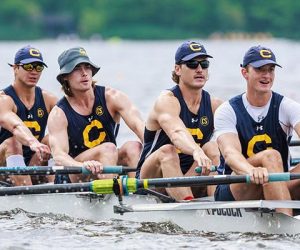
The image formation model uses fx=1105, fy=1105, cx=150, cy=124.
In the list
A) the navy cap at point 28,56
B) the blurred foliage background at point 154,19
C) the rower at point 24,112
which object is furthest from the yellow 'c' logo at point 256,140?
the blurred foliage background at point 154,19

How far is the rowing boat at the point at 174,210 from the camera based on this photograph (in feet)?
35.6

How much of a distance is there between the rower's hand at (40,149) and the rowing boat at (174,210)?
53 centimetres

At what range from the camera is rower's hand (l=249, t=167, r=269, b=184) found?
1048cm

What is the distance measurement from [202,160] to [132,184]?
2.52 ft

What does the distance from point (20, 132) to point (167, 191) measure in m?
2.40

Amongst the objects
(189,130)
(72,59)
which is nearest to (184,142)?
(189,130)

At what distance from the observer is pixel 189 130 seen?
12.3 m

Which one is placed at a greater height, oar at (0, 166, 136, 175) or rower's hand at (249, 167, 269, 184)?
oar at (0, 166, 136, 175)

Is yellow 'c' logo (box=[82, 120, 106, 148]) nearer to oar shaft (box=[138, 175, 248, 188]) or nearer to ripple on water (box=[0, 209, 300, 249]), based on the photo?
ripple on water (box=[0, 209, 300, 249])

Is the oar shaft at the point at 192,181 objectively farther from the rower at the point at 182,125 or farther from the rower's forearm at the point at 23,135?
the rower's forearm at the point at 23,135

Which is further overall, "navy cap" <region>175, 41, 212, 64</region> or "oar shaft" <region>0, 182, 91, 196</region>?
"navy cap" <region>175, 41, 212, 64</region>

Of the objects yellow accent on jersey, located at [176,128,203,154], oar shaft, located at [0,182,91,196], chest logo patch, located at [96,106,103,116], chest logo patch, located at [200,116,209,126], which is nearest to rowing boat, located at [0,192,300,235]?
oar shaft, located at [0,182,91,196]

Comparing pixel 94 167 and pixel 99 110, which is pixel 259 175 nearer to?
pixel 94 167

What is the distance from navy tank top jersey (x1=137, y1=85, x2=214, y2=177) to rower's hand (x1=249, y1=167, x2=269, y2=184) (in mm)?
1752
